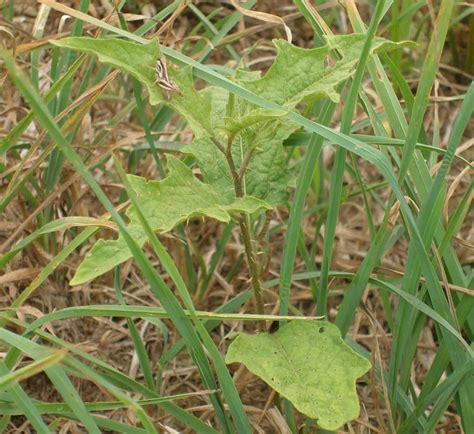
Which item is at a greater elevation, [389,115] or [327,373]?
[389,115]

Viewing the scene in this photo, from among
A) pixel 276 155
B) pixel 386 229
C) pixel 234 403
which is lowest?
pixel 234 403

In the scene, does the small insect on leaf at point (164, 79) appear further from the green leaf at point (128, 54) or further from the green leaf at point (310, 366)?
the green leaf at point (310, 366)

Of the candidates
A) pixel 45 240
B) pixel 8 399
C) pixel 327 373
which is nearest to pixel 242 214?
pixel 327 373

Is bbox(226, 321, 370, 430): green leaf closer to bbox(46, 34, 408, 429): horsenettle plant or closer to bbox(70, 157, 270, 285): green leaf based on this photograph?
bbox(46, 34, 408, 429): horsenettle plant

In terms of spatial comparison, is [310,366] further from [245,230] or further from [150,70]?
[150,70]

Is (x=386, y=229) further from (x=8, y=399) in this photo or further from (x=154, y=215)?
(x=8, y=399)

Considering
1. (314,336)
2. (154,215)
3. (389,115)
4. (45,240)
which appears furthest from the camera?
(45,240)

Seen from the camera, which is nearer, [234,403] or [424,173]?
Answer: [234,403]
